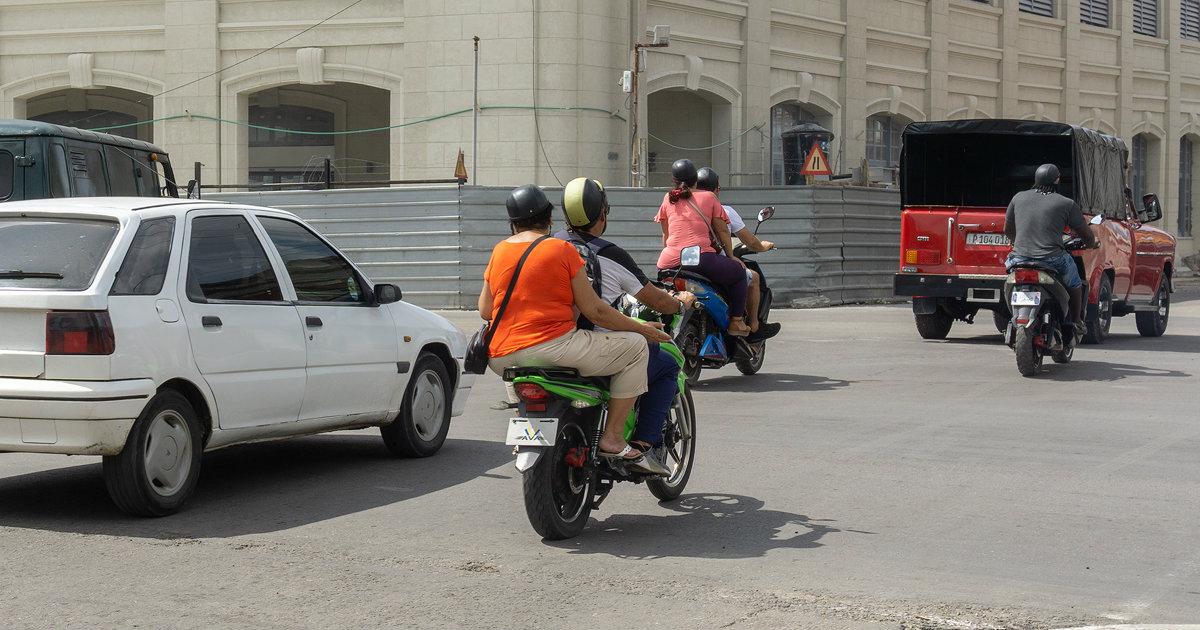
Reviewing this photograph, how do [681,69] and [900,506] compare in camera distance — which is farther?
[681,69]

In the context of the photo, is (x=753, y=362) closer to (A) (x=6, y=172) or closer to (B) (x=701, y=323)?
(B) (x=701, y=323)

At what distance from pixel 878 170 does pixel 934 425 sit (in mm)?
22597

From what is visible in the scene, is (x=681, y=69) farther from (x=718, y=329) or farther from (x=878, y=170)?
(x=718, y=329)

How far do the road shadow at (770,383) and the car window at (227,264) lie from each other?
544 cm

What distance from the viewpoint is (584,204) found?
6.43 m

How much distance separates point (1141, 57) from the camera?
41.7m

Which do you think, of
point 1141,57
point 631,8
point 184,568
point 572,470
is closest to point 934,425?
point 572,470

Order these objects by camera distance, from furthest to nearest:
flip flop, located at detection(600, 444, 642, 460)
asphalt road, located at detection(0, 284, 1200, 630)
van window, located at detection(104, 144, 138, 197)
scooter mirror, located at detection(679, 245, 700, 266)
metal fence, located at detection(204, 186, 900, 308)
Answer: metal fence, located at detection(204, 186, 900, 308), van window, located at detection(104, 144, 138, 197), scooter mirror, located at detection(679, 245, 700, 266), flip flop, located at detection(600, 444, 642, 460), asphalt road, located at detection(0, 284, 1200, 630)

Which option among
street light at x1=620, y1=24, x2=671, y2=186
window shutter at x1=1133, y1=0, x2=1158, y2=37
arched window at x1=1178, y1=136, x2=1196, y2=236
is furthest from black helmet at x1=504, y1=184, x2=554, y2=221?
arched window at x1=1178, y1=136, x2=1196, y2=236

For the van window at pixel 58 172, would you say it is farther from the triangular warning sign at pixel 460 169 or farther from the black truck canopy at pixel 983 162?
the triangular warning sign at pixel 460 169

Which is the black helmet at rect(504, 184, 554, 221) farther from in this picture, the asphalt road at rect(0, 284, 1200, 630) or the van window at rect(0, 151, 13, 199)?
the van window at rect(0, 151, 13, 199)

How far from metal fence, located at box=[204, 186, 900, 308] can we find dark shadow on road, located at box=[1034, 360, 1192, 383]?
10.1 metres

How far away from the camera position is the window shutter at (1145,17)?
4212 cm

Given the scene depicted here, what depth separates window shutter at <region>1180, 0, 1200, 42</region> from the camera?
44.3 metres
